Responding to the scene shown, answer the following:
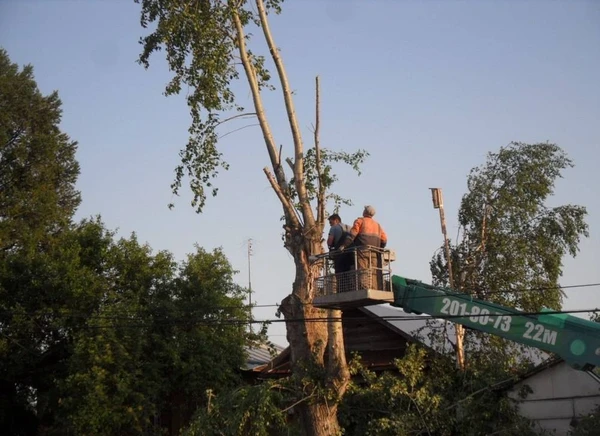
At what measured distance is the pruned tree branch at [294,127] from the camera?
1532 centimetres

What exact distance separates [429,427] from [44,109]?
25762 mm

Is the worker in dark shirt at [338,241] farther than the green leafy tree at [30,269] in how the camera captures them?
No

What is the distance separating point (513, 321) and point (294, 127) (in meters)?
6.16

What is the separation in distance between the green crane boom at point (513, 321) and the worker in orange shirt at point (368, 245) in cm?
52

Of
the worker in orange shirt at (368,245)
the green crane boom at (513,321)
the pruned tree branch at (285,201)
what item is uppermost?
the pruned tree branch at (285,201)

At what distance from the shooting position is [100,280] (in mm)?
24656

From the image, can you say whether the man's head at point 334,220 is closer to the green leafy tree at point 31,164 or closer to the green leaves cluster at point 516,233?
the green leaves cluster at point 516,233

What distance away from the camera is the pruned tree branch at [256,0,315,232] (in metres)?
15.3

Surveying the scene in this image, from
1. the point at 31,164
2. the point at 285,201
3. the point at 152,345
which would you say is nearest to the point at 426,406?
the point at 285,201

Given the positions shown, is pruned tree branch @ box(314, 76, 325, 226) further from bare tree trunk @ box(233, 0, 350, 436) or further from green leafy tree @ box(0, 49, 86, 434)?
green leafy tree @ box(0, 49, 86, 434)

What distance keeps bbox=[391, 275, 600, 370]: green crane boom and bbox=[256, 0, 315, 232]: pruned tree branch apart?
9.33 ft

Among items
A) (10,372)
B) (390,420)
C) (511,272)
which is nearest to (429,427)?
(390,420)

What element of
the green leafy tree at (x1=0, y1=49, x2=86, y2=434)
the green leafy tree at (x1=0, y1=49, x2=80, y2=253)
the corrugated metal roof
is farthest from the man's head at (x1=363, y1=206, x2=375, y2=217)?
the green leafy tree at (x1=0, y1=49, x2=80, y2=253)

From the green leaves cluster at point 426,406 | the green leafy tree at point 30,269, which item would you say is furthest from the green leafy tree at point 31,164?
the green leaves cluster at point 426,406
